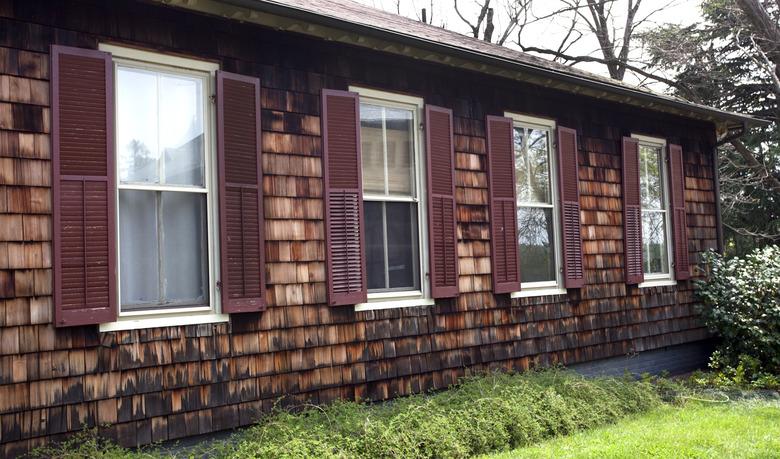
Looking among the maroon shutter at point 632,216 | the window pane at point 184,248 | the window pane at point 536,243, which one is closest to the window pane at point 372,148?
the window pane at point 184,248

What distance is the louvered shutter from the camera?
768 cm

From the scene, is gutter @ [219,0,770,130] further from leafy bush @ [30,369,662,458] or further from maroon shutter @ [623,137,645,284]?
leafy bush @ [30,369,662,458]

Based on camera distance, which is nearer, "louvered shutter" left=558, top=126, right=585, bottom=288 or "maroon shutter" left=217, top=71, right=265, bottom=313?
"maroon shutter" left=217, top=71, right=265, bottom=313

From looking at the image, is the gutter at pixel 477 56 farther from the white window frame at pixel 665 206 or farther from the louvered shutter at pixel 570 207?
the louvered shutter at pixel 570 207

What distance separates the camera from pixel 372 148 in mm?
6160

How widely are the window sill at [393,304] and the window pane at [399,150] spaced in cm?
95

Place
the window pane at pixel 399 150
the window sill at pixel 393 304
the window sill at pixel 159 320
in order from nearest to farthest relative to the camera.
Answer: the window sill at pixel 159 320 < the window sill at pixel 393 304 < the window pane at pixel 399 150

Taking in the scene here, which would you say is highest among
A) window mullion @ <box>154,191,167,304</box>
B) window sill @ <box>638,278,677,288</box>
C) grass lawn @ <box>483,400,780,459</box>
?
window mullion @ <box>154,191,167,304</box>

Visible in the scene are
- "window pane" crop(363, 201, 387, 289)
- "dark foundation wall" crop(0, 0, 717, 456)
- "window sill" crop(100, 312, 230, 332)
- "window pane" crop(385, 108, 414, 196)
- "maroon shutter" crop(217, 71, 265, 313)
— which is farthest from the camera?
"window pane" crop(385, 108, 414, 196)

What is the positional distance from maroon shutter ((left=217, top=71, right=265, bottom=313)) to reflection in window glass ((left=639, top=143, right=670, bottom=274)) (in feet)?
18.2

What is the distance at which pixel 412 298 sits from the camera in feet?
20.6

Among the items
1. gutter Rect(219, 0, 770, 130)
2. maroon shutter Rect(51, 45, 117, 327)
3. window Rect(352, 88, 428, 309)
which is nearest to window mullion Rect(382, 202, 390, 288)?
window Rect(352, 88, 428, 309)

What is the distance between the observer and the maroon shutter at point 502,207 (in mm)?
6941

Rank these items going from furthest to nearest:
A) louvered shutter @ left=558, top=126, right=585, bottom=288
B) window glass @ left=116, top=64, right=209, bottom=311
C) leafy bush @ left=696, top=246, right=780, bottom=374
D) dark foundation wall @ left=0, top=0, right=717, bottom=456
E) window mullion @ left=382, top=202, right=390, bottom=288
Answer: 1. leafy bush @ left=696, top=246, right=780, bottom=374
2. louvered shutter @ left=558, top=126, right=585, bottom=288
3. window mullion @ left=382, top=202, right=390, bottom=288
4. window glass @ left=116, top=64, right=209, bottom=311
5. dark foundation wall @ left=0, top=0, right=717, bottom=456
